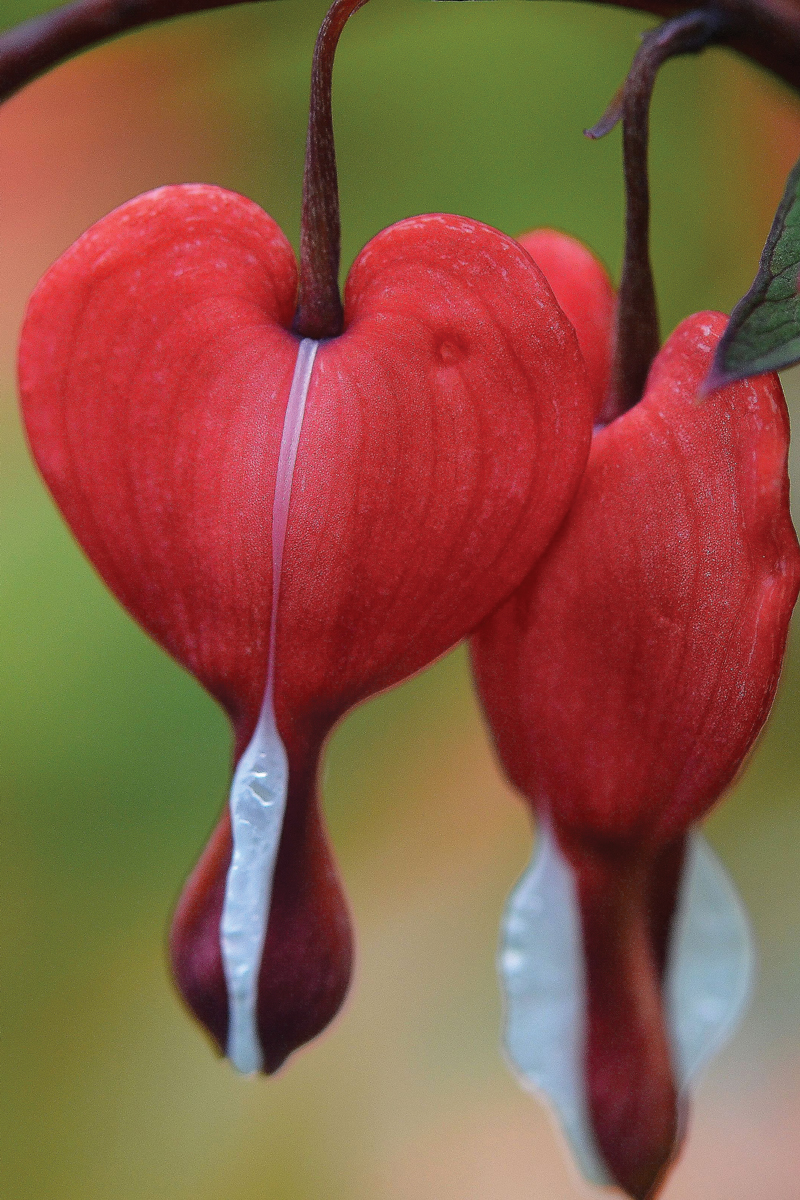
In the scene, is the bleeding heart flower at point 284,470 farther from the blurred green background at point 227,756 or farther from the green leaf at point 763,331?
the blurred green background at point 227,756

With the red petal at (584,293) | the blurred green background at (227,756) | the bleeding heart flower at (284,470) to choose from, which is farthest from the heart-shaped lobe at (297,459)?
the blurred green background at (227,756)

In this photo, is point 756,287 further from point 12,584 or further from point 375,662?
point 12,584

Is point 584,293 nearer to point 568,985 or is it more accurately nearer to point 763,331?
point 763,331

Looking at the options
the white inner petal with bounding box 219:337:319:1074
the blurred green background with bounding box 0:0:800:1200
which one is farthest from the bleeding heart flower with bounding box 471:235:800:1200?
the blurred green background with bounding box 0:0:800:1200

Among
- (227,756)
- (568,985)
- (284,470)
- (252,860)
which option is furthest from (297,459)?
(227,756)

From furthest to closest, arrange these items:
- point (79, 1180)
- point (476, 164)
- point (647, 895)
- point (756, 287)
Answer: point (476, 164) → point (79, 1180) → point (647, 895) → point (756, 287)

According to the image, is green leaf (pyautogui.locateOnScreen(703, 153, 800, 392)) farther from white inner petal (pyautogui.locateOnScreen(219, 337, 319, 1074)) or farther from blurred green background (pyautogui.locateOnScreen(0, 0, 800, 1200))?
blurred green background (pyautogui.locateOnScreen(0, 0, 800, 1200))

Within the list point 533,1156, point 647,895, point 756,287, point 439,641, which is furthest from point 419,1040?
point 756,287
